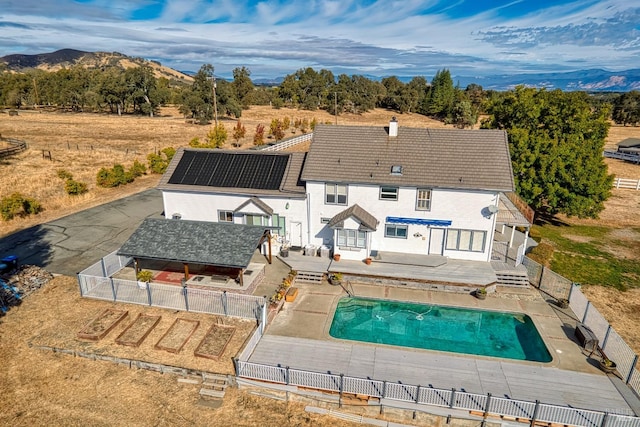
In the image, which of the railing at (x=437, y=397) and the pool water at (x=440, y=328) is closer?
the railing at (x=437, y=397)

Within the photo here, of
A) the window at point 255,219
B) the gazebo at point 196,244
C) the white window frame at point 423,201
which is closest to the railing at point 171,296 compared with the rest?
the gazebo at point 196,244

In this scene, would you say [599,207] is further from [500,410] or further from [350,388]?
[350,388]

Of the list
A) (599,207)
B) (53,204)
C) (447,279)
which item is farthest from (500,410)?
(53,204)

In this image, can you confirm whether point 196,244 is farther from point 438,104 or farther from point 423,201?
point 438,104

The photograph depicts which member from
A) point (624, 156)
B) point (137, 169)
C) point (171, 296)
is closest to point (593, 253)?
point (171, 296)

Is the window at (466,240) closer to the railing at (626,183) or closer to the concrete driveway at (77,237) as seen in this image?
the concrete driveway at (77,237)

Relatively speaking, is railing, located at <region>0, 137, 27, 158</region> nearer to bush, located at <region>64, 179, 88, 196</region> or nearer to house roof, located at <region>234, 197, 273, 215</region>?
bush, located at <region>64, 179, 88, 196</region>
